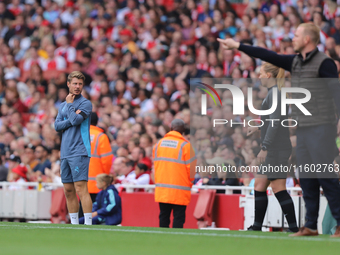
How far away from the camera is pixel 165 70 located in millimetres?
16000

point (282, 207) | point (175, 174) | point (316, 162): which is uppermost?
point (316, 162)

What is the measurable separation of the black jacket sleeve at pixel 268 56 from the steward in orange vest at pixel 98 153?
13.5 ft

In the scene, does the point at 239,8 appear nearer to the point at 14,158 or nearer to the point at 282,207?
the point at 14,158

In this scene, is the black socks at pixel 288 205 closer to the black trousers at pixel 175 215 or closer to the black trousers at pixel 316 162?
the black trousers at pixel 316 162

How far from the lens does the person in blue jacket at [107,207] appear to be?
31.6 feet

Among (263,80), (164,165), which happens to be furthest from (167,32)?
(263,80)

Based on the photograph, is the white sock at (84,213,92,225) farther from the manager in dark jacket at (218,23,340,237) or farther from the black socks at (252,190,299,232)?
the manager in dark jacket at (218,23,340,237)

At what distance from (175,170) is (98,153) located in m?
1.34

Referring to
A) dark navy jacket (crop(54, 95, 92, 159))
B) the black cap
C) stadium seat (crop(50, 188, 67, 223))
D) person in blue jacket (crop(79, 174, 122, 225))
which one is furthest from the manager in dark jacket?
the black cap

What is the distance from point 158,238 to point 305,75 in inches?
75.4


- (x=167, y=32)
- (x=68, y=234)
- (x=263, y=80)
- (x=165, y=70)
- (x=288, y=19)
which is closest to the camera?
(x=68, y=234)

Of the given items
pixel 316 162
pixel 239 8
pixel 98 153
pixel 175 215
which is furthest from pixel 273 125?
pixel 239 8

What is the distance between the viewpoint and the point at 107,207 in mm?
9641

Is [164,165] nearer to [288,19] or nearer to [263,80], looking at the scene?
[263,80]
